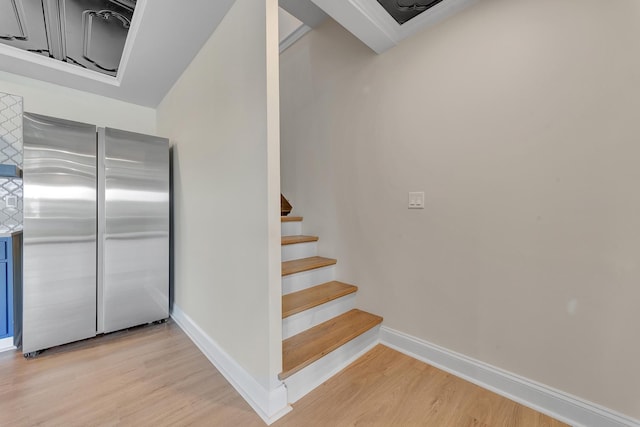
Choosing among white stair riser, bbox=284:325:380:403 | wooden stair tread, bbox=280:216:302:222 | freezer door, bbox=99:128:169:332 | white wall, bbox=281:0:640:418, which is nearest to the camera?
white wall, bbox=281:0:640:418

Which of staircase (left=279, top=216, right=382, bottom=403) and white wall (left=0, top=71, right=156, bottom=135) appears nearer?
staircase (left=279, top=216, right=382, bottom=403)

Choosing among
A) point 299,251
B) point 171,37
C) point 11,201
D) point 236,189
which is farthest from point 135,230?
point 171,37

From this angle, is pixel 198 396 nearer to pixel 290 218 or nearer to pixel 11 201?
pixel 290 218

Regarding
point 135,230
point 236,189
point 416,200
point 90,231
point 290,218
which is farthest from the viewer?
point 290,218

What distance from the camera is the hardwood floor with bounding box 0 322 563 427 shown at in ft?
4.21

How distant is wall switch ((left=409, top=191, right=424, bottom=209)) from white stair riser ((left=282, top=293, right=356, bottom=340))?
96 cm

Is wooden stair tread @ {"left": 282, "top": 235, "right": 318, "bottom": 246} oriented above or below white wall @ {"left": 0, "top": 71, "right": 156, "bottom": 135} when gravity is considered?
below

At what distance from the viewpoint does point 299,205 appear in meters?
2.75

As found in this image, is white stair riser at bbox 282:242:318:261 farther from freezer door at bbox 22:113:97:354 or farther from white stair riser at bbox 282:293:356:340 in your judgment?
freezer door at bbox 22:113:97:354

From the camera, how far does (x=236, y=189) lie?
1565 millimetres

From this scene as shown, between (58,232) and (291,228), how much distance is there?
1.91 metres

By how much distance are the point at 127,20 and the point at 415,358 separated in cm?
328

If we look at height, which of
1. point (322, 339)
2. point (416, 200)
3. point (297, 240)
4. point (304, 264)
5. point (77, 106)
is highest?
point (77, 106)

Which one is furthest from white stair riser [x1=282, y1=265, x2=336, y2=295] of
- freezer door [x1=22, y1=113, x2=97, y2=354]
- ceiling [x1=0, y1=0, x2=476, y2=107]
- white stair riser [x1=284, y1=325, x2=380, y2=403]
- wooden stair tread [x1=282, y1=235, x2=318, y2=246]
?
ceiling [x1=0, y1=0, x2=476, y2=107]
